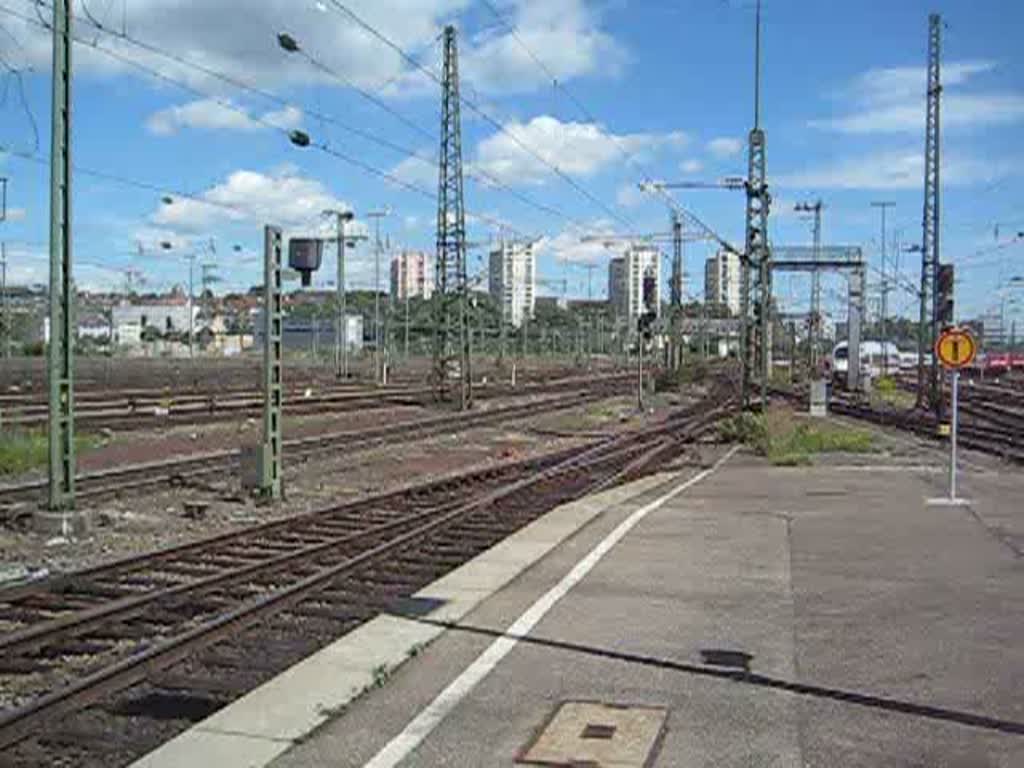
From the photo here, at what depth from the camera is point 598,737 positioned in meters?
6.67

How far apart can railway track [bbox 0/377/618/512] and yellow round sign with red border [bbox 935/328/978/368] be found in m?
10.5

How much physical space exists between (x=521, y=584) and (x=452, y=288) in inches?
1516

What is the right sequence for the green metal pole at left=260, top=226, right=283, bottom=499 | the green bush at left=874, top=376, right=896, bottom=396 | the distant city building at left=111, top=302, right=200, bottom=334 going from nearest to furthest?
1. the green metal pole at left=260, top=226, right=283, bottom=499
2. the green bush at left=874, top=376, right=896, bottom=396
3. the distant city building at left=111, top=302, right=200, bottom=334

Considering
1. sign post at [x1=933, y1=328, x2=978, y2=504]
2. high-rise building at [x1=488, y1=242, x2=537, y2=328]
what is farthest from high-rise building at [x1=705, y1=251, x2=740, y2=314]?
sign post at [x1=933, y1=328, x2=978, y2=504]

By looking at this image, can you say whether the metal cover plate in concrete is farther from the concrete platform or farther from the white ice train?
the white ice train

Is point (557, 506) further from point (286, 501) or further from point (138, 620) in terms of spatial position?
point (138, 620)

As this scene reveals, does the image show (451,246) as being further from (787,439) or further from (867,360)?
(867,360)

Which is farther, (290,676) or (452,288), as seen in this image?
(452,288)

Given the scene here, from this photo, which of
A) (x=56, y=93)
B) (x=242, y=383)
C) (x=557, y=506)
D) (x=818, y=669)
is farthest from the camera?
(x=242, y=383)

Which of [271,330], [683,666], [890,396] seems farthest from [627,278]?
[683,666]

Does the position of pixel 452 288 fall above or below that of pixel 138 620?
above

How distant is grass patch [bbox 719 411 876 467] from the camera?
2927 centimetres

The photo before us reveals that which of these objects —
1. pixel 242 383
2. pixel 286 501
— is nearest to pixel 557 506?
pixel 286 501

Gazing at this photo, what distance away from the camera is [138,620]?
10219mm
